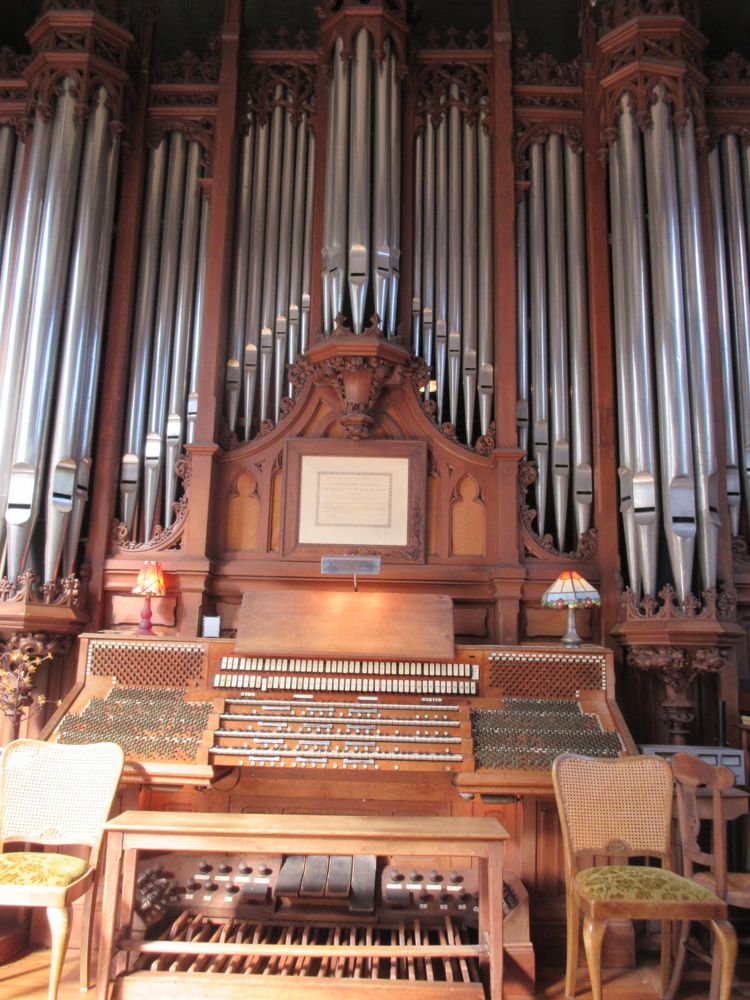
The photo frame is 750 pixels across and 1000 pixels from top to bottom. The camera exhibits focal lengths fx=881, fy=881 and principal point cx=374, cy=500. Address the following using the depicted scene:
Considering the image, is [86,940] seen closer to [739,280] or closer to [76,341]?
[76,341]

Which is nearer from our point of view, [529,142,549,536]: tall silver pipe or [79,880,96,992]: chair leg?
[79,880,96,992]: chair leg

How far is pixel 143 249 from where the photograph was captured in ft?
23.6

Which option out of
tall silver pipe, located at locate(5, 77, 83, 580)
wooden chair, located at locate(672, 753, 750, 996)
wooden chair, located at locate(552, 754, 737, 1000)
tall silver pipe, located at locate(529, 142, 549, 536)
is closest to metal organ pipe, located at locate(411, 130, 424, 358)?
tall silver pipe, located at locate(529, 142, 549, 536)

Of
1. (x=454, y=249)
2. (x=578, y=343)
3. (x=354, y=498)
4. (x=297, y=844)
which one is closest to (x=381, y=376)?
(x=354, y=498)

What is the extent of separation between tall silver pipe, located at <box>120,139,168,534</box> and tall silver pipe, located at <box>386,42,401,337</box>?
194 cm

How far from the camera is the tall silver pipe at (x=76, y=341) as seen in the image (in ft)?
20.3

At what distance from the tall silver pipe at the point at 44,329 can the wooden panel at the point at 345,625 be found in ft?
5.75

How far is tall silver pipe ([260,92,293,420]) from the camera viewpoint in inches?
272

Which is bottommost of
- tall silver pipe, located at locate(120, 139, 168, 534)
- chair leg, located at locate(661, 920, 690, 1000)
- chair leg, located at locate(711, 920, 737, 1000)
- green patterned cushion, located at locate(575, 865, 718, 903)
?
chair leg, located at locate(661, 920, 690, 1000)

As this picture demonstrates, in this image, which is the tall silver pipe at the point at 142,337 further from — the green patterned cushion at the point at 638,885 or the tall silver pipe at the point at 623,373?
the green patterned cushion at the point at 638,885

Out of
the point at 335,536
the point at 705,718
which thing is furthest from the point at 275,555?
the point at 705,718

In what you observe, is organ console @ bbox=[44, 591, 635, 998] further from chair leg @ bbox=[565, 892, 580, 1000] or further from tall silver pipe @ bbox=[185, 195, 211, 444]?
tall silver pipe @ bbox=[185, 195, 211, 444]

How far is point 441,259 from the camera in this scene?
7.05 meters

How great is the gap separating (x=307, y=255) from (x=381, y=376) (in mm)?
1352
